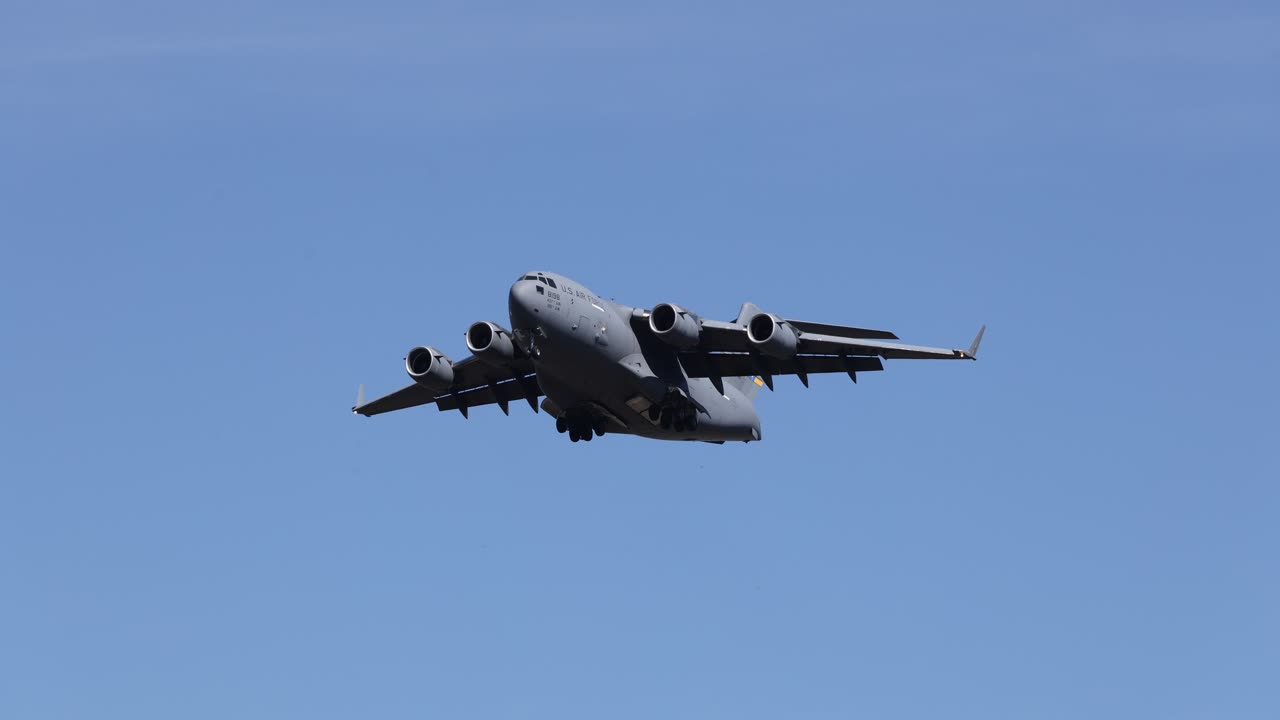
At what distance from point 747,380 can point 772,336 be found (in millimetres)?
6989

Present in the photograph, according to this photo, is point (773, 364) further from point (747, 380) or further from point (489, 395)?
point (489, 395)

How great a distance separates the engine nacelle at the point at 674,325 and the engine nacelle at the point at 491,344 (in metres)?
3.39

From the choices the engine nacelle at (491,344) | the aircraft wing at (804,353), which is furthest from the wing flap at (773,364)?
the engine nacelle at (491,344)

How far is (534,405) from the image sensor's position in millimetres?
46656

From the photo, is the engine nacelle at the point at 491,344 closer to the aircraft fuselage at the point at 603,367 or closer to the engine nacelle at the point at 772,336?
the aircraft fuselage at the point at 603,367

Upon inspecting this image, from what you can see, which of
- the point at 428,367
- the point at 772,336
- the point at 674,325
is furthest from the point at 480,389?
the point at 772,336

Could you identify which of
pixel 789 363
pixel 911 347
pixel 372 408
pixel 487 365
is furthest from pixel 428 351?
pixel 911 347

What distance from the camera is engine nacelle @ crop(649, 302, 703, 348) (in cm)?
4194

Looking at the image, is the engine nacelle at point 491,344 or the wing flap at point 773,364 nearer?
the engine nacelle at point 491,344

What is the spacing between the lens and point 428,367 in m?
44.7

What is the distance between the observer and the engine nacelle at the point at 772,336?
41562 millimetres

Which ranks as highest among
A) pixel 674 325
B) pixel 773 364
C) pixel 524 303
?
pixel 773 364

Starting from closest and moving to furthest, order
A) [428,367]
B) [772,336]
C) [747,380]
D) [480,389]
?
[772,336] → [428,367] → [480,389] → [747,380]

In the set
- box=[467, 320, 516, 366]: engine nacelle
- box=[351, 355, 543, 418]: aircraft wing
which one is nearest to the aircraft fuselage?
box=[467, 320, 516, 366]: engine nacelle
